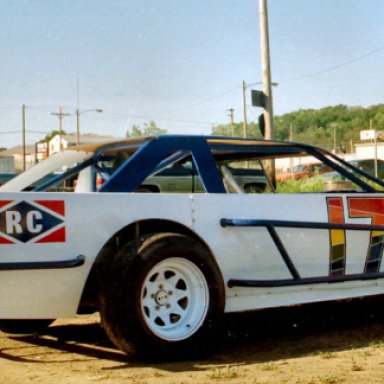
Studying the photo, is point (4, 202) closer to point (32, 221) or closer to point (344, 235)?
point (32, 221)

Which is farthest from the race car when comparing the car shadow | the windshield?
the windshield

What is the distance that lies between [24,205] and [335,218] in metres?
2.17

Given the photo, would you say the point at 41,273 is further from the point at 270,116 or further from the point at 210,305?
the point at 270,116

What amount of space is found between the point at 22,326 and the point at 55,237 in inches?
56.3

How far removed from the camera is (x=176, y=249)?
416 centimetres

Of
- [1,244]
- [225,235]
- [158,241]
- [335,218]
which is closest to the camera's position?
[1,244]

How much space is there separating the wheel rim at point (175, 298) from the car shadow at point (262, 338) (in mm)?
188

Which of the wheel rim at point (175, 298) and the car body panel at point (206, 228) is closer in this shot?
the car body panel at point (206, 228)

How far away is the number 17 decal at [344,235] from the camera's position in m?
4.90

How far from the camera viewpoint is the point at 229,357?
4.26 meters

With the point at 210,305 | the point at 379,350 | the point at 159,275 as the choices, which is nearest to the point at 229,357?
the point at 210,305

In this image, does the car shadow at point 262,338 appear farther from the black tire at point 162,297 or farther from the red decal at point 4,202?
the red decal at point 4,202

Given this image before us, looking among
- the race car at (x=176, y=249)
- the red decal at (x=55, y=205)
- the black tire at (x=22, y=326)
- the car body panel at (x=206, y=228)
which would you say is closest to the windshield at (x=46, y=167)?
the car body panel at (x=206, y=228)

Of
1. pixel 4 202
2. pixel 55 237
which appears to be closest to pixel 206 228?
pixel 55 237
